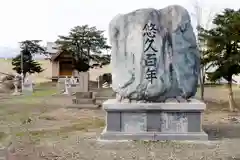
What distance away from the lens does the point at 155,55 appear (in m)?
10.2

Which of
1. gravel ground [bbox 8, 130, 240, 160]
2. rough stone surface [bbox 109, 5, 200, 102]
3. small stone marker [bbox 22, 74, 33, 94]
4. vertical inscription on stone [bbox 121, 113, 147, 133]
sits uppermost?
rough stone surface [bbox 109, 5, 200, 102]

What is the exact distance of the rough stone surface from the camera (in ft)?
33.3

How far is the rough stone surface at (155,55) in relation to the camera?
400 inches

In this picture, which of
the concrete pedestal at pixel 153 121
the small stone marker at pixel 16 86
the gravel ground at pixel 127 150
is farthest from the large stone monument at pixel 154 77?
the small stone marker at pixel 16 86

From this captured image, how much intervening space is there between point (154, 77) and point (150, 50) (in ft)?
Answer: 2.43

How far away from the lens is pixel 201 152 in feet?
28.5

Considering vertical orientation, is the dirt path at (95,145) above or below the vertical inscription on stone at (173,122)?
below

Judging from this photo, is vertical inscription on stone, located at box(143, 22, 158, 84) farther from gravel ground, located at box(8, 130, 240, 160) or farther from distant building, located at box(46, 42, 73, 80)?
distant building, located at box(46, 42, 73, 80)

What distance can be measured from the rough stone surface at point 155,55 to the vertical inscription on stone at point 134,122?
1.62 feet

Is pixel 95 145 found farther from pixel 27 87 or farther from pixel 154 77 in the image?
pixel 27 87

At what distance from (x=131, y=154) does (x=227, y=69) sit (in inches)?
423

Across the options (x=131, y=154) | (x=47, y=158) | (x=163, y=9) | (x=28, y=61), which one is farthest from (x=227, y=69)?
(x=28, y=61)

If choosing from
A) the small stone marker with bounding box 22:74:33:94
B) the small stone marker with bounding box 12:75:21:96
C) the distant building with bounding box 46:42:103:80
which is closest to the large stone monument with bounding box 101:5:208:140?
the small stone marker with bounding box 12:75:21:96

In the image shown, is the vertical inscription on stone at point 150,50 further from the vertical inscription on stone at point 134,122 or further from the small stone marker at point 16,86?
the small stone marker at point 16,86
